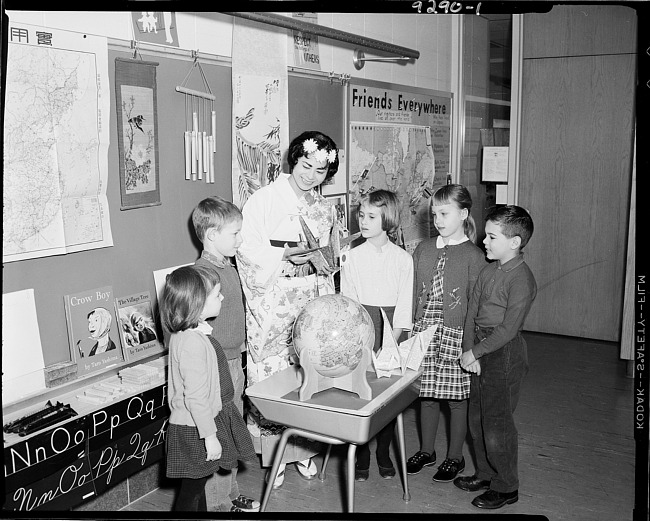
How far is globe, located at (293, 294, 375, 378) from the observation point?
2.25 m

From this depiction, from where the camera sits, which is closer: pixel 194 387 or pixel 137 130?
pixel 194 387

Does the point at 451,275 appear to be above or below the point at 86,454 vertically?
above

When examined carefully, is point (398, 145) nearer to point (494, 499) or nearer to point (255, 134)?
point (255, 134)

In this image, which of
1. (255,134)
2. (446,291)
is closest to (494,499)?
(446,291)

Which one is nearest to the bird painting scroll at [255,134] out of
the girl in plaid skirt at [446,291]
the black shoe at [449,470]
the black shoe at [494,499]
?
the girl in plaid skirt at [446,291]

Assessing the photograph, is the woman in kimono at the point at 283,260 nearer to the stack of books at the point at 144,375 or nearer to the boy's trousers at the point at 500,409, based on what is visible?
the stack of books at the point at 144,375

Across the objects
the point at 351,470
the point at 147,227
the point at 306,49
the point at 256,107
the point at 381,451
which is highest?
the point at 306,49

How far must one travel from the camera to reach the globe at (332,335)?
225 cm

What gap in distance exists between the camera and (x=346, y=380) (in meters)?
2.35

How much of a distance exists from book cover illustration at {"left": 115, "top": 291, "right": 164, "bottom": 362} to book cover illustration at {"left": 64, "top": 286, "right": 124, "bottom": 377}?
0.03m

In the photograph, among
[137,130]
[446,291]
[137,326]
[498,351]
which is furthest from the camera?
[446,291]

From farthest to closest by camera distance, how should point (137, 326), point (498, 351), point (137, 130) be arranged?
point (498, 351) → point (137, 326) → point (137, 130)

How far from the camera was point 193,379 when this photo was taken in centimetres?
229

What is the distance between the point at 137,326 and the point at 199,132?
2.40 ft
